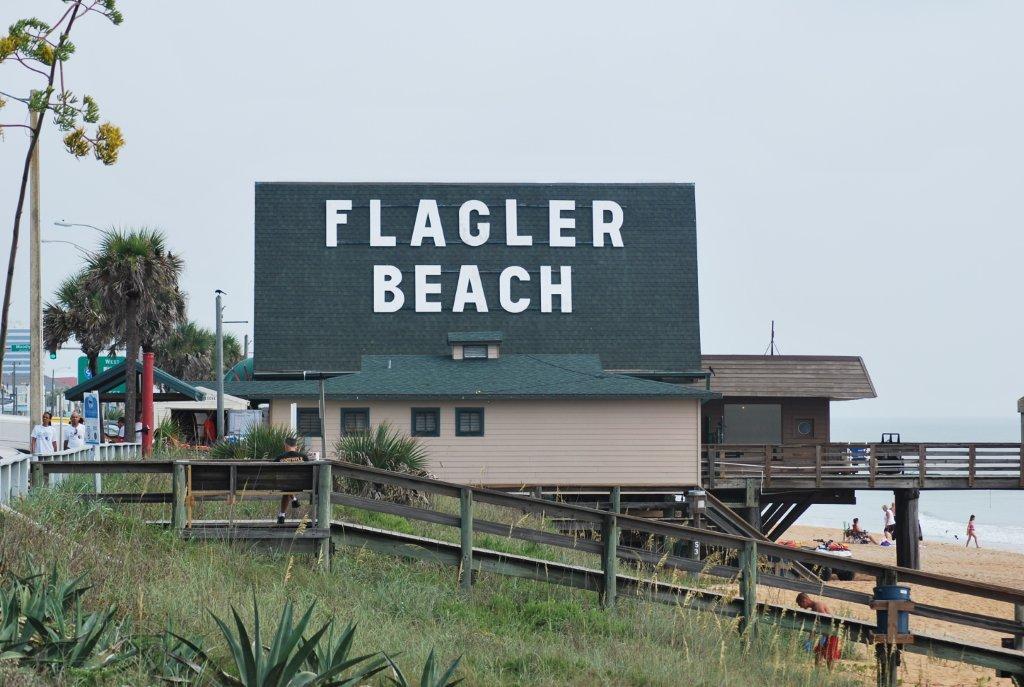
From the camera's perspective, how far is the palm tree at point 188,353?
206ft

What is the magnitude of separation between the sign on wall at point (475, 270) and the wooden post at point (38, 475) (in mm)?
25264

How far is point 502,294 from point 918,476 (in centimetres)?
1431

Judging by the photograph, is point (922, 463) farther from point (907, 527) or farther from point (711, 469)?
point (711, 469)

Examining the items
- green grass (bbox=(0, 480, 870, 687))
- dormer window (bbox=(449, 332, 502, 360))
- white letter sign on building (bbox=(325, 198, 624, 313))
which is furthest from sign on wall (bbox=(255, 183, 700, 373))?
green grass (bbox=(0, 480, 870, 687))

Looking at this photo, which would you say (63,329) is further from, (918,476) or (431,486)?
(431,486)

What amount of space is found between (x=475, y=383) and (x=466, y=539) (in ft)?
64.3

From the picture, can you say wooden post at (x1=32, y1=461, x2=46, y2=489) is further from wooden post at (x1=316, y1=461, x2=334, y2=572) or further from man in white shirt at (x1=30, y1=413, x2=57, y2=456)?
man in white shirt at (x1=30, y1=413, x2=57, y2=456)

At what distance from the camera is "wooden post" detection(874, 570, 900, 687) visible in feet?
40.0

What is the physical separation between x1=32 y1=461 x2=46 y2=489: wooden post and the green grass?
11.2 inches

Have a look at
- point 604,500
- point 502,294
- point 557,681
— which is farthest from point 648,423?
point 557,681

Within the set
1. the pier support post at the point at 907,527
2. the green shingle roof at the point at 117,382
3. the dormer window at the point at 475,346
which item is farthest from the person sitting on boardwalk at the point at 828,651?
the green shingle roof at the point at 117,382

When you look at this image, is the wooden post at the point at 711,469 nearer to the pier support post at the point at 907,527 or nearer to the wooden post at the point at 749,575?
the pier support post at the point at 907,527

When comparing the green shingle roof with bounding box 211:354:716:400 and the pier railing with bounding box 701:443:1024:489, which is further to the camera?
the pier railing with bounding box 701:443:1024:489

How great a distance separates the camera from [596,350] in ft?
132
